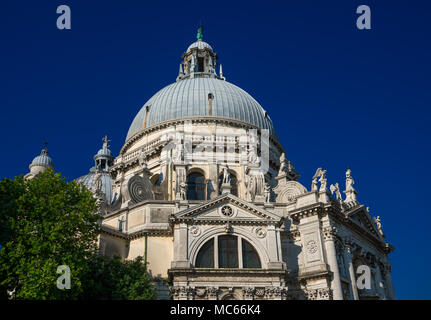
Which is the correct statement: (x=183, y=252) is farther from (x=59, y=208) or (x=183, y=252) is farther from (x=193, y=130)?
(x=193, y=130)

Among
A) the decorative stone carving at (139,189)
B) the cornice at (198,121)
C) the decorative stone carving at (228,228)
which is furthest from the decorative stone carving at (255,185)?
the decorative stone carving at (139,189)

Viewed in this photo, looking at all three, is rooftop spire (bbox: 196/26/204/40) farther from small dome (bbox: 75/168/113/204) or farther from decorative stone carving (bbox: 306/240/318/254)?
decorative stone carving (bbox: 306/240/318/254)

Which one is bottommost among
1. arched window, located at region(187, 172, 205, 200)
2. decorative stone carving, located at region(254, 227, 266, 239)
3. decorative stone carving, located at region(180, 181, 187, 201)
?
decorative stone carving, located at region(254, 227, 266, 239)

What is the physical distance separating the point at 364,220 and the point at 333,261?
974 centimetres

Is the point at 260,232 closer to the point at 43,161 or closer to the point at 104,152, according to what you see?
the point at 43,161

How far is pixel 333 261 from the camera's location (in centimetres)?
Answer: 3453

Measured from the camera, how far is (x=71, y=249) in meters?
26.7

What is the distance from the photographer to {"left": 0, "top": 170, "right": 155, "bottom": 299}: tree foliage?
2462 centimetres

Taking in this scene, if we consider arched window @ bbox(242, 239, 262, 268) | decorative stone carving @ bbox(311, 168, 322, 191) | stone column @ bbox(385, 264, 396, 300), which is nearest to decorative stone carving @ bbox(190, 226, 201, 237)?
arched window @ bbox(242, 239, 262, 268)

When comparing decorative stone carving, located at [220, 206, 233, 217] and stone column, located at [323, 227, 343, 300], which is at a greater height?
decorative stone carving, located at [220, 206, 233, 217]

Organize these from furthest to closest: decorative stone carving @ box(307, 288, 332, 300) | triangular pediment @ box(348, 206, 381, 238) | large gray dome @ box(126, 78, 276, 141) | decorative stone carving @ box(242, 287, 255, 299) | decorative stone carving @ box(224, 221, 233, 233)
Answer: large gray dome @ box(126, 78, 276, 141) → triangular pediment @ box(348, 206, 381, 238) → decorative stone carving @ box(224, 221, 233, 233) → decorative stone carving @ box(307, 288, 332, 300) → decorative stone carving @ box(242, 287, 255, 299)

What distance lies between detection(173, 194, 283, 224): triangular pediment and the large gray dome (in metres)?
14.0

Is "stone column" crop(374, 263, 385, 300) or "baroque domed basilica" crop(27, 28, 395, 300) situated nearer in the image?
"baroque domed basilica" crop(27, 28, 395, 300)

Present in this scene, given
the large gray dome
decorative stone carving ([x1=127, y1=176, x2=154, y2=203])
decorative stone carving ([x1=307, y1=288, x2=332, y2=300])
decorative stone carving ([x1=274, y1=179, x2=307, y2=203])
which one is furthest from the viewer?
the large gray dome
